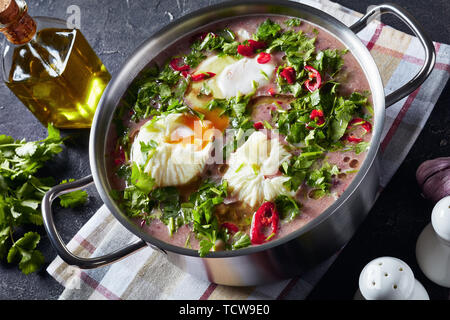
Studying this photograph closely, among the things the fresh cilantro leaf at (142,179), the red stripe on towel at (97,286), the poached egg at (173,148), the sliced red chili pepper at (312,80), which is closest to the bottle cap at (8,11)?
the poached egg at (173,148)

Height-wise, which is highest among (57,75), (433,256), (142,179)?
(57,75)

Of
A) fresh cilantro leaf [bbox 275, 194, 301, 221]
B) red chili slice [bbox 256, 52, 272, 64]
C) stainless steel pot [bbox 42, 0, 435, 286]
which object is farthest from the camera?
red chili slice [bbox 256, 52, 272, 64]

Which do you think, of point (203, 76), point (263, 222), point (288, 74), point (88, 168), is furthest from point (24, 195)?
point (288, 74)

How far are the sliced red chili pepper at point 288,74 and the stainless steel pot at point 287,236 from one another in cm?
31

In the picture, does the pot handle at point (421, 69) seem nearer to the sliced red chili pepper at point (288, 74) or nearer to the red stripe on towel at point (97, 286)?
the sliced red chili pepper at point (288, 74)

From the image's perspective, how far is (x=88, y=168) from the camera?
3.49 metres

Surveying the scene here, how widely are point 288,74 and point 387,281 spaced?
1102 millimetres

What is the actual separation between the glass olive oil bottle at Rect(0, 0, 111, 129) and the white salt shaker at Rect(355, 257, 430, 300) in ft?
6.54

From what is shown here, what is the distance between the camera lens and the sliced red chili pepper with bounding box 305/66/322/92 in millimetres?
2736

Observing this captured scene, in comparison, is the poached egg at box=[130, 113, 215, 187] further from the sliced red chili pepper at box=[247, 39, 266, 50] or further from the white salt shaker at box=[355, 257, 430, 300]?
the white salt shaker at box=[355, 257, 430, 300]

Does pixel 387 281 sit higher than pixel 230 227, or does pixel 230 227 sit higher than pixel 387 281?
pixel 230 227

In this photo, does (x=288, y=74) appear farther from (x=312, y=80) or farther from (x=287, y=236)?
(x=287, y=236)

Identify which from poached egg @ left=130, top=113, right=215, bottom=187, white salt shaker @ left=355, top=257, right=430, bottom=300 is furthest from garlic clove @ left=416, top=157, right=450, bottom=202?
poached egg @ left=130, top=113, right=215, bottom=187

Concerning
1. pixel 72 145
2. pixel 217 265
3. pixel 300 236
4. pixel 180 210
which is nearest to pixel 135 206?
pixel 180 210
